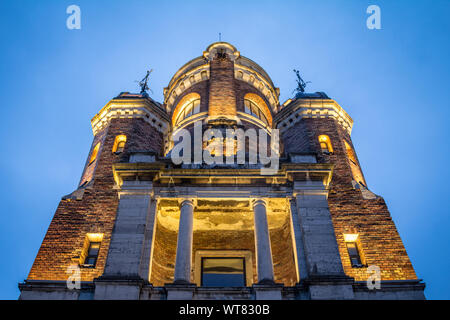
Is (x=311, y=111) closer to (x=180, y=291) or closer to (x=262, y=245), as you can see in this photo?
(x=262, y=245)

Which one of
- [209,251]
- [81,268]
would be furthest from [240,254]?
[81,268]

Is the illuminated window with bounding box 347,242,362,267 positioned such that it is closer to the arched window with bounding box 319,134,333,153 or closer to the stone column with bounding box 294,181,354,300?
the stone column with bounding box 294,181,354,300

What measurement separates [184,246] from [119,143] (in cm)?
944

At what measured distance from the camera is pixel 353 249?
55.0 ft

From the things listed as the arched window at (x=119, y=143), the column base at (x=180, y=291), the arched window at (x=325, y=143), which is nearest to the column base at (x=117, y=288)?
the column base at (x=180, y=291)

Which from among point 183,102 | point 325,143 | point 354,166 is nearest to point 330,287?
point 354,166

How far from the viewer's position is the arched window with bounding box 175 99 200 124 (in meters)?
28.2

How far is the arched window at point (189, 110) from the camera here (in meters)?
28.2

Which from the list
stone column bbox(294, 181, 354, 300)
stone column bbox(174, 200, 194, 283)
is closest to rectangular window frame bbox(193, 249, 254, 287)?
stone column bbox(174, 200, 194, 283)

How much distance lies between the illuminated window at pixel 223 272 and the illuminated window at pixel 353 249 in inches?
170

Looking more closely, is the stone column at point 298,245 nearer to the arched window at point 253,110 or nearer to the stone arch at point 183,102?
the arched window at point 253,110
